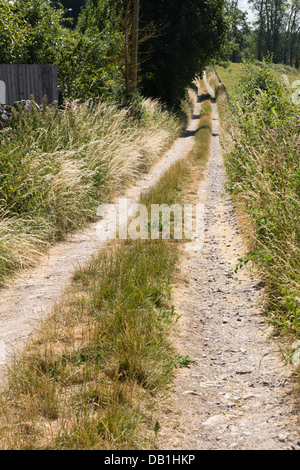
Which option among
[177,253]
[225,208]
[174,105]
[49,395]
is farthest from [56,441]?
[174,105]

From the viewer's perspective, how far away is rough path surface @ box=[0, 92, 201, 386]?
3744 mm

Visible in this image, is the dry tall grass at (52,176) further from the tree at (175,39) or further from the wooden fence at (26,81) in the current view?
the tree at (175,39)

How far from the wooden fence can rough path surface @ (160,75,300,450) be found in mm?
7059

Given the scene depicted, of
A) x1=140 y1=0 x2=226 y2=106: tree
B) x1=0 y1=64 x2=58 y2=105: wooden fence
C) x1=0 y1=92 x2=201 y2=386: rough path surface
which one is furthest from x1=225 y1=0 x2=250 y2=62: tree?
x1=0 y1=92 x2=201 y2=386: rough path surface

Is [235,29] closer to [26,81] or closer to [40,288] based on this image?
[26,81]

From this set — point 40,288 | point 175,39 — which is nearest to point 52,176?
point 40,288

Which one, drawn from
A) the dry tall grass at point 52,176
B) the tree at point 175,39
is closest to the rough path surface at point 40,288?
the dry tall grass at point 52,176

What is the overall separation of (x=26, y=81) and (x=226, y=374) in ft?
30.6

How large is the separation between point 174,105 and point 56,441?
22.8 meters

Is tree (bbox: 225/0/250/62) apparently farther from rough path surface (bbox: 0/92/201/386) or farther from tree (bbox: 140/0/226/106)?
rough path surface (bbox: 0/92/201/386)

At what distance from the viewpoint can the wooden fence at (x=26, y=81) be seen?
34.7 feet

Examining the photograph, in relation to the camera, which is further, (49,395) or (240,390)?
(240,390)
